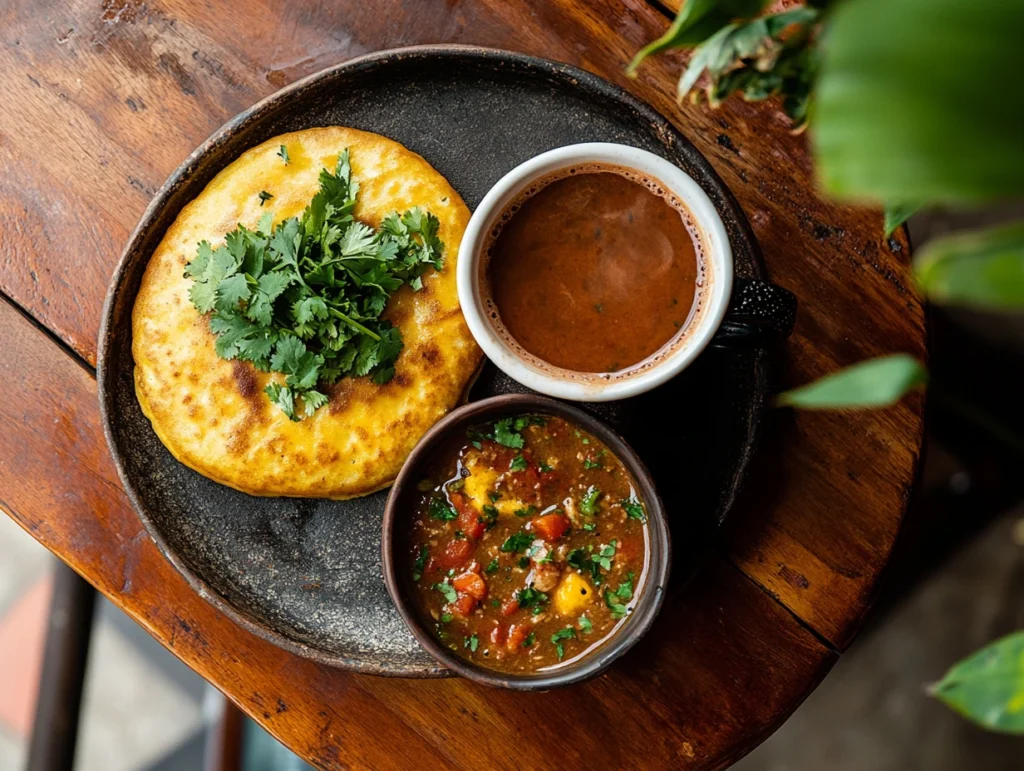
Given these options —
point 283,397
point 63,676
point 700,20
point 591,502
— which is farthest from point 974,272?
point 63,676

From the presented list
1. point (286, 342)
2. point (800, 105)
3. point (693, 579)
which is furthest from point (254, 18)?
point (693, 579)

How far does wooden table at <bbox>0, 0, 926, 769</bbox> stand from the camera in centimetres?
205

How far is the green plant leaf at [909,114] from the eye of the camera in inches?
30.8

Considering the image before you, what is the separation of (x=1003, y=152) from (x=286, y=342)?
4.69ft

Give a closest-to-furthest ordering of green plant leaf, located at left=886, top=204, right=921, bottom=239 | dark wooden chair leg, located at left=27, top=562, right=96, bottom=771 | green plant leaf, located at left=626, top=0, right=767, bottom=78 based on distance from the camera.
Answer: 1. green plant leaf, located at left=626, top=0, right=767, bottom=78
2. green plant leaf, located at left=886, top=204, right=921, bottom=239
3. dark wooden chair leg, located at left=27, top=562, right=96, bottom=771

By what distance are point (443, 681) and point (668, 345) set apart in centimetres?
94

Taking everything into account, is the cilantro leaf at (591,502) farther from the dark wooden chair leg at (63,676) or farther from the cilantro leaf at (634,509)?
the dark wooden chair leg at (63,676)

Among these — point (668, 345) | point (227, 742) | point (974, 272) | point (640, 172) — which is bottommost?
point (227, 742)

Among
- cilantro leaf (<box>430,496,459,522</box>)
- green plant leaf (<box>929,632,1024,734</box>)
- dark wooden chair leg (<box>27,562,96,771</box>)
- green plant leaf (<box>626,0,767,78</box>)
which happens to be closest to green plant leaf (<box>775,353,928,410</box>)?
green plant leaf (<box>929,632,1024,734</box>)

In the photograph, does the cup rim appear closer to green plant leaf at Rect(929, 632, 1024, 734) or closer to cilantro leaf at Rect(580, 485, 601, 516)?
cilantro leaf at Rect(580, 485, 601, 516)

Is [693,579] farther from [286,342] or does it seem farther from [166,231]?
[166,231]

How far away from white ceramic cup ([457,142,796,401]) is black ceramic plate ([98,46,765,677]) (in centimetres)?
20

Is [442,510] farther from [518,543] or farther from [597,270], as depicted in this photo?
[597,270]

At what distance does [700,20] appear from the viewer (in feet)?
4.22
